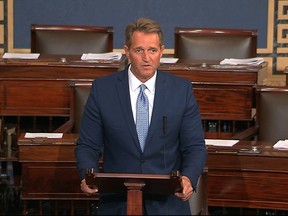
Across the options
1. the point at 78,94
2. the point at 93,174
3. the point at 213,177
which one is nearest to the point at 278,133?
the point at 213,177

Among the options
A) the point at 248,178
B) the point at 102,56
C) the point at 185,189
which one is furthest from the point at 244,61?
the point at 185,189

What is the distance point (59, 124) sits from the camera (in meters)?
4.62

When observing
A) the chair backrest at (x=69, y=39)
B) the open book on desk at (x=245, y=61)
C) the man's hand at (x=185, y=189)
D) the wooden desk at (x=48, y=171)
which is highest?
the chair backrest at (x=69, y=39)

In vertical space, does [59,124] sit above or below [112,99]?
below

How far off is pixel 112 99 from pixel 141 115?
11 centimetres

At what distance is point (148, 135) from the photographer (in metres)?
2.91

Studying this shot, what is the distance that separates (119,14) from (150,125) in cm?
350

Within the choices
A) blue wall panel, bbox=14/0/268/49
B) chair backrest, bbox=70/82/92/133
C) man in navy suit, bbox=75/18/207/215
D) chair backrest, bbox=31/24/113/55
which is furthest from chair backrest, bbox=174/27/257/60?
man in navy suit, bbox=75/18/207/215

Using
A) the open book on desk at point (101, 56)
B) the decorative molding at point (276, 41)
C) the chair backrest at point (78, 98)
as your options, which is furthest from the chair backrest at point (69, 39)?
the decorative molding at point (276, 41)

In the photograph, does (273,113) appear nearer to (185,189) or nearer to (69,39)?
(69,39)

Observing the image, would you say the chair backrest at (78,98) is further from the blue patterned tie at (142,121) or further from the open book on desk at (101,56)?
the blue patterned tie at (142,121)

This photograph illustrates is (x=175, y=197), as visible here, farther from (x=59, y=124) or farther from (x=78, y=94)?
(x=59, y=124)

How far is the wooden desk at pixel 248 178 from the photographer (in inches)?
143

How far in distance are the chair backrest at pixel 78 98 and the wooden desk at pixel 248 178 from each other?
0.84 meters
